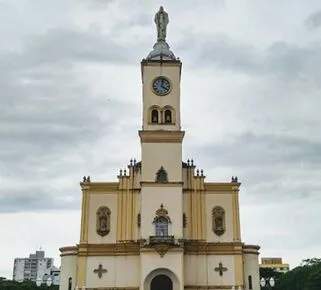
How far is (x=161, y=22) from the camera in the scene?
39219 millimetres

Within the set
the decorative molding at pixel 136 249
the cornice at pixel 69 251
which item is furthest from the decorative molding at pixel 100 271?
the cornice at pixel 69 251

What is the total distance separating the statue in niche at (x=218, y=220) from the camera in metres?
35.5

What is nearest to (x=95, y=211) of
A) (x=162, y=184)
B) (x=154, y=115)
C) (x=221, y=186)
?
(x=162, y=184)

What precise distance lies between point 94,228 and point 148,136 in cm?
677

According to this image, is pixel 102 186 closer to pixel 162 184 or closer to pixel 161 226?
pixel 162 184

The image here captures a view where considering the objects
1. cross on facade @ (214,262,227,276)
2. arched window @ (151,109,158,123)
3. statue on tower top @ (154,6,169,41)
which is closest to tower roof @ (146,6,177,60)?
statue on tower top @ (154,6,169,41)

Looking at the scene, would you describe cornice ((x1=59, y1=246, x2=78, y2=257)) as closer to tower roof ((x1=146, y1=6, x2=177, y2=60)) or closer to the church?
the church

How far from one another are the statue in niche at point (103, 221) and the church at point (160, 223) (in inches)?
2.5

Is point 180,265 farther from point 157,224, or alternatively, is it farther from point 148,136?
point 148,136

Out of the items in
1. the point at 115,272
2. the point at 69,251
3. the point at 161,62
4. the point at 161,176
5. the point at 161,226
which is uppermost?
the point at 161,62

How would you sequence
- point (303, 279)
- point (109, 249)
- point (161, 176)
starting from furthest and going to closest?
point (303, 279) → point (161, 176) → point (109, 249)

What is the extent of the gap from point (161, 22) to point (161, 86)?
207 inches

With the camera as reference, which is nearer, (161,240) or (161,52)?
(161,240)

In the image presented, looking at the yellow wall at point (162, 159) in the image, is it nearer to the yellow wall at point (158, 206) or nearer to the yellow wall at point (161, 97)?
the yellow wall at point (158, 206)
